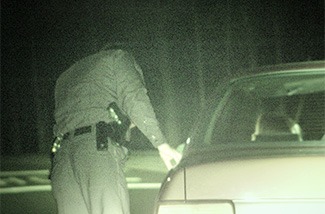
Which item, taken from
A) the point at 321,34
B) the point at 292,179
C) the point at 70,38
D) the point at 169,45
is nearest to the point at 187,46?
the point at 169,45

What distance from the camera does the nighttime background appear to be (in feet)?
85.8

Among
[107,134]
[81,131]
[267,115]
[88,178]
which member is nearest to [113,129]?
[107,134]

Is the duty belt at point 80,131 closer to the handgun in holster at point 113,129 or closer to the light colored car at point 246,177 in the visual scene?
the handgun in holster at point 113,129

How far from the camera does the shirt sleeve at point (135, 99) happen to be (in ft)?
13.6

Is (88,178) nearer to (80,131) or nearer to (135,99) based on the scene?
(80,131)

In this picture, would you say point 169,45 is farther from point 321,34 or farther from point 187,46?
point 321,34

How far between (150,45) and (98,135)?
23740 millimetres

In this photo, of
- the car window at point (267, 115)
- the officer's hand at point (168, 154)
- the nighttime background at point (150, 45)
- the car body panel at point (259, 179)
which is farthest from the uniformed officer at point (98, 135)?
the nighttime background at point (150, 45)

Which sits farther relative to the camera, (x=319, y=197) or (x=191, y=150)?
(x=191, y=150)

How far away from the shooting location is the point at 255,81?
4336 mm

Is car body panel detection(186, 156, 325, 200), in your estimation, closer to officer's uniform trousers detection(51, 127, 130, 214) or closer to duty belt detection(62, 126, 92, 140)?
officer's uniform trousers detection(51, 127, 130, 214)

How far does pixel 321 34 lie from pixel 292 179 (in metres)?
29.2

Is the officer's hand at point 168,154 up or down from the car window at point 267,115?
down

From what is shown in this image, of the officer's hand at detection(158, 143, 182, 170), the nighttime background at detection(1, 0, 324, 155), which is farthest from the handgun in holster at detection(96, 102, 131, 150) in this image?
the nighttime background at detection(1, 0, 324, 155)
